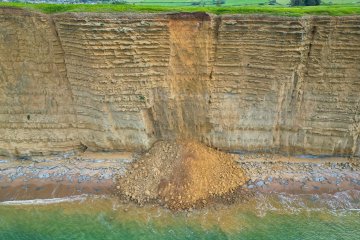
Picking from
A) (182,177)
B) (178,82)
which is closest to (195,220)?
(182,177)

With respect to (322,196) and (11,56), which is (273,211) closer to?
(322,196)

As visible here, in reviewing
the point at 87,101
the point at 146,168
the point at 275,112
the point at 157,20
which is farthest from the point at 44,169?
the point at 275,112

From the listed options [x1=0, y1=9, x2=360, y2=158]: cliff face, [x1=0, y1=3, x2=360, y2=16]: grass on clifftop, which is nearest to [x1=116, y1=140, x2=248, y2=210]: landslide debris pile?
[x1=0, y1=9, x2=360, y2=158]: cliff face

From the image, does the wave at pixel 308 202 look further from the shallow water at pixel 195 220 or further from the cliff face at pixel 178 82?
the cliff face at pixel 178 82

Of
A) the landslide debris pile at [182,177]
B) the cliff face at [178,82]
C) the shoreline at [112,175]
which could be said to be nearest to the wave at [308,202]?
the shoreline at [112,175]

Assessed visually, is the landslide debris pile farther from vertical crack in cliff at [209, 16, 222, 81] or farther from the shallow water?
vertical crack in cliff at [209, 16, 222, 81]

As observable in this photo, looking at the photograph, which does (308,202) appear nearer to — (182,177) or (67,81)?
(182,177)
